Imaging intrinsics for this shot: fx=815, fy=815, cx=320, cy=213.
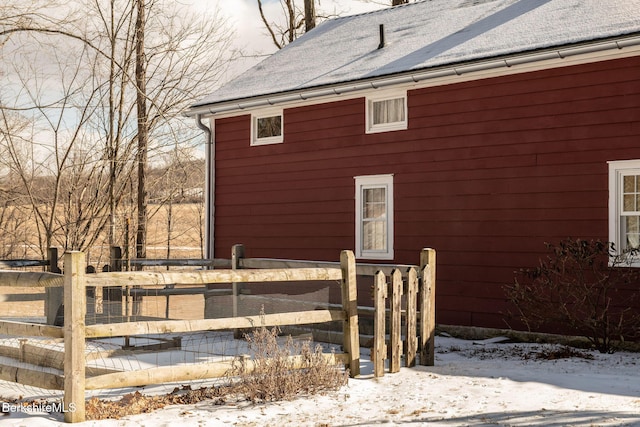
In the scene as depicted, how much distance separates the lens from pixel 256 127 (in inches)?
699

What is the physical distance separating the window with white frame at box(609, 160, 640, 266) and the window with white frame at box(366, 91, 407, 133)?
4.09 meters

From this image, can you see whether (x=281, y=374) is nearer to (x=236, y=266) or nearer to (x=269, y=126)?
(x=236, y=266)

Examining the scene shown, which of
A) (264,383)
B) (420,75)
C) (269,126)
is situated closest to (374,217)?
(420,75)

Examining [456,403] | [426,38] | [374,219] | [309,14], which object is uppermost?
[309,14]

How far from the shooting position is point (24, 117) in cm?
2352

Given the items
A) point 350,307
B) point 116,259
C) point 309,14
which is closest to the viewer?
point 350,307

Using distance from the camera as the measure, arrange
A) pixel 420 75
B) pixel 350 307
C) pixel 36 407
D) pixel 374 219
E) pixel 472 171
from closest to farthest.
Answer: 1. pixel 36 407
2. pixel 350 307
3. pixel 472 171
4. pixel 420 75
5. pixel 374 219

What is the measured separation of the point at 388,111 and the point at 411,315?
21.4ft

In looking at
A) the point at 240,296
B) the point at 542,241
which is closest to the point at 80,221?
the point at 240,296

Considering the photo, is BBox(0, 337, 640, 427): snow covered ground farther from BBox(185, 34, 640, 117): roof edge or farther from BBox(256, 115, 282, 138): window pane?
BBox(256, 115, 282, 138): window pane

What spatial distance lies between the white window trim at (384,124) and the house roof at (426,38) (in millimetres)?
468

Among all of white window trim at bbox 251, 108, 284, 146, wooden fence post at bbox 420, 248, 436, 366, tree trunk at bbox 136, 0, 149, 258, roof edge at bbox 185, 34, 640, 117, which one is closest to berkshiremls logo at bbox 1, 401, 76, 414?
wooden fence post at bbox 420, 248, 436, 366

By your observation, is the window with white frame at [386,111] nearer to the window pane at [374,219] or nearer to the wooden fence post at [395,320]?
the window pane at [374,219]

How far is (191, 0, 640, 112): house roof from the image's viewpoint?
1294cm
